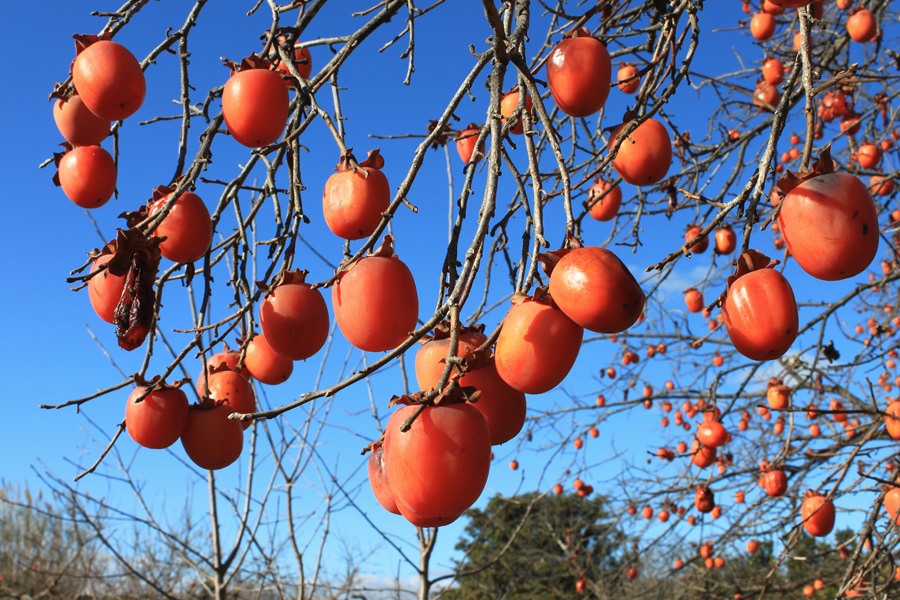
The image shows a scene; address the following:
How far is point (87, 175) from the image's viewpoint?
1490mm

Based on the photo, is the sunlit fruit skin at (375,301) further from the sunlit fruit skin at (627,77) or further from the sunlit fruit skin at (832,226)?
the sunlit fruit skin at (627,77)

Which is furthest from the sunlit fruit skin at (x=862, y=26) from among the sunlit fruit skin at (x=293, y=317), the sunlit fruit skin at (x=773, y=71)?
the sunlit fruit skin at (x=293, y=317)

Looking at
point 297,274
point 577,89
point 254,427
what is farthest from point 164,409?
point 254,427

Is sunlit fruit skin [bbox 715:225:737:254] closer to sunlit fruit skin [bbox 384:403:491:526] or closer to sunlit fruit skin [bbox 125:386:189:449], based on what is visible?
sunlit fruit skin [bbox 125:386:189:449]

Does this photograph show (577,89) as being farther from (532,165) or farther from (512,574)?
(512,574)

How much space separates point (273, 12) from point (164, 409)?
0.85 metres

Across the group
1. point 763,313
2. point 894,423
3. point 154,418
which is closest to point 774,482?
point 894,423

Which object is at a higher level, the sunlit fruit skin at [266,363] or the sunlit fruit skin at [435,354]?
the sunlit fruit skin at [266,363]

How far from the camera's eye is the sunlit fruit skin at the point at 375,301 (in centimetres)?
103

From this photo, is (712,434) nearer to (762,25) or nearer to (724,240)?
(724,240)

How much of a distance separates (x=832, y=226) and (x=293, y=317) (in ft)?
2.90

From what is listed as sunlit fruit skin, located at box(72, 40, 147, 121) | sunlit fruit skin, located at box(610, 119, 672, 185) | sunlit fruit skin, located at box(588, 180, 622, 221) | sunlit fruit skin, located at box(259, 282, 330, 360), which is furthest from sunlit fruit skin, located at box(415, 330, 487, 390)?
sunlit fruit skin, located at box(588, 180, 622, 221)

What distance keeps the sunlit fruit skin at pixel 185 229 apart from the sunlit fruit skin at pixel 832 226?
1004mm

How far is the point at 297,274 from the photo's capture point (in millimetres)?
1361
